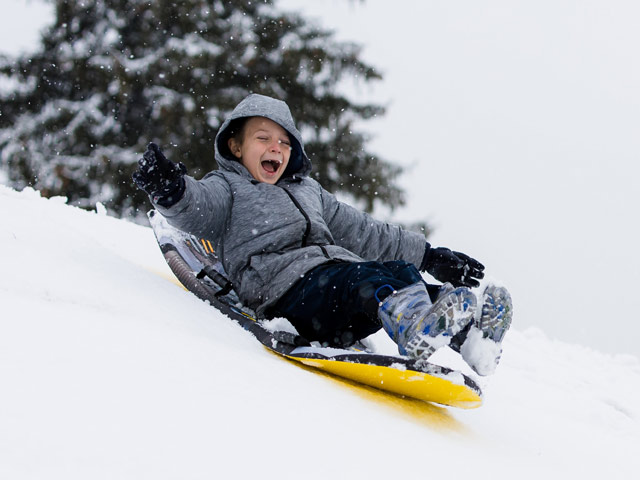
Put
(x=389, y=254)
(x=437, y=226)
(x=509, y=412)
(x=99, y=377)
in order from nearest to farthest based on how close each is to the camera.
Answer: (x=99, y=377) → (x=509, y=412) → (x=389, y=254) → (x=437, y=226)

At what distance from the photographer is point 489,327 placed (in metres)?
1.91

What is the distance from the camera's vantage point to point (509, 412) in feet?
8.05

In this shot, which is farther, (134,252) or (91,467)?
(134,252)

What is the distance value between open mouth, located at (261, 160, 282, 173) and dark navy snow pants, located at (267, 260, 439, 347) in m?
0.79

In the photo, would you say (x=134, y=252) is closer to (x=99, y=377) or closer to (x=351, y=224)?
(x=351, y=224)

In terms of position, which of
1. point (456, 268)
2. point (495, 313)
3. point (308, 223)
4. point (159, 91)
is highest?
point (159, 91)

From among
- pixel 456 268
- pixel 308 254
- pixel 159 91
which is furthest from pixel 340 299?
pixel 159 91

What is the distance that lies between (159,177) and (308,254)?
2.09ft

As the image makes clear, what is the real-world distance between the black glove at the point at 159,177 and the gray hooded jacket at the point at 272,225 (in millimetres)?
53

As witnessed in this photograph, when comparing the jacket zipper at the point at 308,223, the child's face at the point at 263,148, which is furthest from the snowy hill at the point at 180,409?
the child's face at the point at 263,148

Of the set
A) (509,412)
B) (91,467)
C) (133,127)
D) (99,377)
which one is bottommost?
(91,467)

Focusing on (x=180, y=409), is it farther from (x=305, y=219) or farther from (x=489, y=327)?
(x=305, y=219)

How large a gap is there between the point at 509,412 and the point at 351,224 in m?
1.16

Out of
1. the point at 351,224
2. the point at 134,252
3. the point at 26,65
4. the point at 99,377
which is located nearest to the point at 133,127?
the point at 26,65
